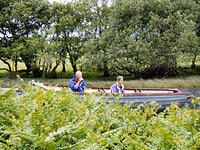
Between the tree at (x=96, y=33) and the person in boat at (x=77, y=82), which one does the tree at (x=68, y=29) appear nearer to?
the tree at (x=96, y=33)

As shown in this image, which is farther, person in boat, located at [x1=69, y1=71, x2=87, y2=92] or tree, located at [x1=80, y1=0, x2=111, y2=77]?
tree, located at [x1=80, y1=0, x2=111, y2=77]

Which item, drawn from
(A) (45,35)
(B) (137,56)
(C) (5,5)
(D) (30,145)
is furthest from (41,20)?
(D) (30,145)

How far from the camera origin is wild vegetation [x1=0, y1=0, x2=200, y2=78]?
22062 millimetres

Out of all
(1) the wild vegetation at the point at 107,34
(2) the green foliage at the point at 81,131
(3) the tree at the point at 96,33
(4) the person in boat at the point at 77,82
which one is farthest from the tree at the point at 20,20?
(2) the green foliage at the point at 81,131

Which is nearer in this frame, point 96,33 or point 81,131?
point 81,131

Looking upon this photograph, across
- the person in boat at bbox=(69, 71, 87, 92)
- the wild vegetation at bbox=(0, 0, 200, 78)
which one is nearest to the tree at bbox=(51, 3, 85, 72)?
the wild vegetation at bbox=(0, 0, 200, 78)

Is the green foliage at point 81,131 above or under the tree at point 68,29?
under

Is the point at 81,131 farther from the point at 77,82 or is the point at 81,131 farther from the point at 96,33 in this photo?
the point at 96,33

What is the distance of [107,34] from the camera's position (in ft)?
75.9

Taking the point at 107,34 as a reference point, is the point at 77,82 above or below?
below

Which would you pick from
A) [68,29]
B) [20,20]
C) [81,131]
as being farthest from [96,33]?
[81,131]

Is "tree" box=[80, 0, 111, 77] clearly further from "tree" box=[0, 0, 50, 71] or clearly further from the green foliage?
the green foliage

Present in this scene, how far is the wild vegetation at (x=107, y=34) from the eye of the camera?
22.1 meters

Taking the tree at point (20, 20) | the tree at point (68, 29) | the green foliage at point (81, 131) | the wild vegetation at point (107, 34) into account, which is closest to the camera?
the green foliage at point (81, 131)
